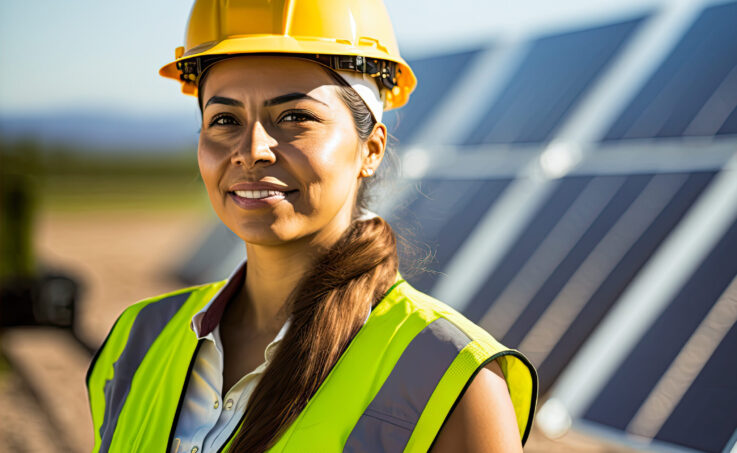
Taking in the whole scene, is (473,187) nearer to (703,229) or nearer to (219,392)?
(703,229)

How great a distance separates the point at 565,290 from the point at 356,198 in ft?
11.0

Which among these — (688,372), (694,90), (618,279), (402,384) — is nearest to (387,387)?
(402,384)

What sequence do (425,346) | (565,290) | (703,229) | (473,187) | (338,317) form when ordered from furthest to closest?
1. (473,187)
2. (565,290)
3. (703,229)
4. (338,317)
5. (425,346)

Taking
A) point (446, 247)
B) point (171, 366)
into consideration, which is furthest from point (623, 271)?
point (171, 366)

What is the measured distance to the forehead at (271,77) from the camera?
6.22 ft

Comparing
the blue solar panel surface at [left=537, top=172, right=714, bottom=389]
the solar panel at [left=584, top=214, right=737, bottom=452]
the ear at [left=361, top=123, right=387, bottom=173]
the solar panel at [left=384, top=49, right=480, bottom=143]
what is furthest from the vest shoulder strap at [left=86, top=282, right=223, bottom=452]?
the solar panel at [left=384, top=49, right=480, bottom=143]

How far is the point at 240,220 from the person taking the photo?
1.92 meters

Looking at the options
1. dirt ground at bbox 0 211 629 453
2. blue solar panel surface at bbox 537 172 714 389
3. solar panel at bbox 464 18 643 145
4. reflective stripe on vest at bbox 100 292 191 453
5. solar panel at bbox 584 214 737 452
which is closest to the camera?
reflective stripe on vest at bbox 100 292 191 453

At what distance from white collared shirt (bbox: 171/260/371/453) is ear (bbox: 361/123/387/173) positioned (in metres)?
0.47

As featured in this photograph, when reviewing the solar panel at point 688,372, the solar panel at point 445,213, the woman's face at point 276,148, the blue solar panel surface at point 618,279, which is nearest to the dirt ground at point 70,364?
the solar panel at point 688,372

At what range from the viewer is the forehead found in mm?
1896

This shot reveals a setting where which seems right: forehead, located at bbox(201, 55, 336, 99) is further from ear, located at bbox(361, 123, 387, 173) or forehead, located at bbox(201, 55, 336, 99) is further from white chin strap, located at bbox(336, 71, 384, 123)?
ear, located at bbox(361, 123, 387, 173)

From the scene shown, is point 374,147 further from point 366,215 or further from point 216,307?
point 216,307

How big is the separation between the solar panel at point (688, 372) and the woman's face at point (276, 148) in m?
2.70
